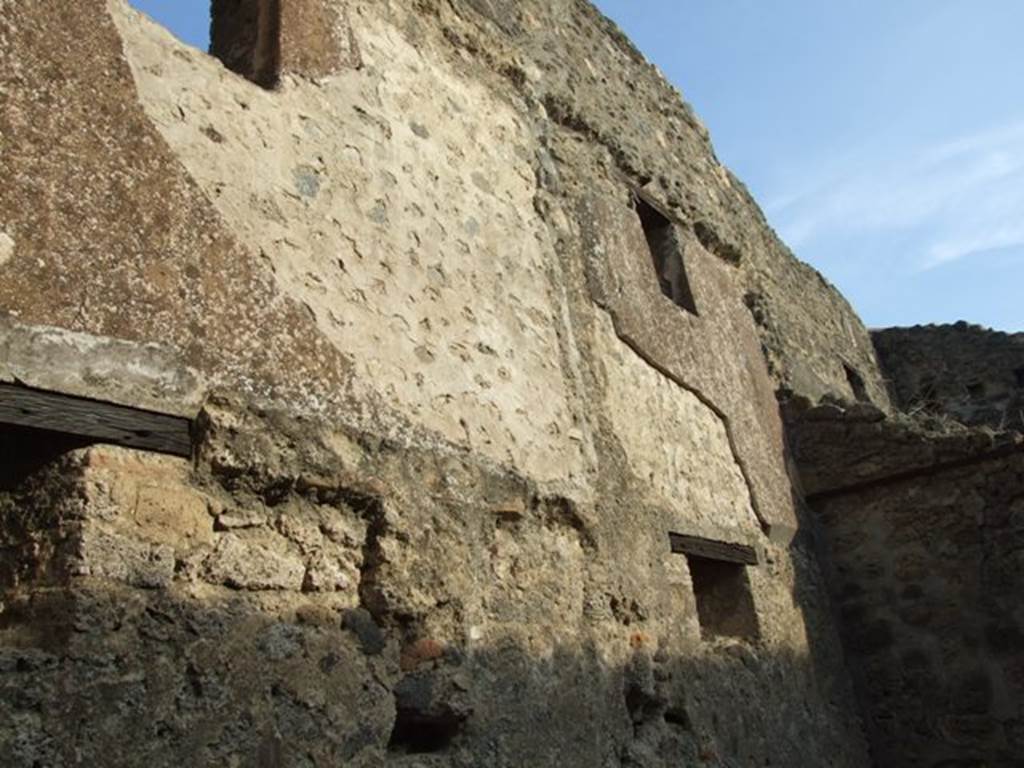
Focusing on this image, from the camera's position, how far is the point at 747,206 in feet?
22.1

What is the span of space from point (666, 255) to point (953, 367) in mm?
5514

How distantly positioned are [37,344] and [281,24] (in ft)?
4.66

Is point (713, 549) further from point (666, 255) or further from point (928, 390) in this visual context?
point (928, 390)

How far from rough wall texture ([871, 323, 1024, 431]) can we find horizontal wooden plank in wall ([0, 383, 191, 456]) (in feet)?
26.6

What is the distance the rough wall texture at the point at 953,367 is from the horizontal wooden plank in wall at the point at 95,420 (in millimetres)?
8112

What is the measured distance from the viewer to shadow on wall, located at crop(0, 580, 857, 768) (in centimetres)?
172

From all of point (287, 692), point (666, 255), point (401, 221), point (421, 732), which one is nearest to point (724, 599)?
point (666, 255)

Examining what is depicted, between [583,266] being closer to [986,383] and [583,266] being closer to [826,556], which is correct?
[826,556]

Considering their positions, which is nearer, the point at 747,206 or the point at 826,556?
the point at 826,556

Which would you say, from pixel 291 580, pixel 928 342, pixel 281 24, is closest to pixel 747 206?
pixel 928 342

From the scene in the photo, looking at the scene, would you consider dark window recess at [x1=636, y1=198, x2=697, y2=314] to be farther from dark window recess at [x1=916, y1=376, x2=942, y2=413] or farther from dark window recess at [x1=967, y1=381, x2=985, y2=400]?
dark window recess at [x1=967, y1=381, x2=985, y2=400]

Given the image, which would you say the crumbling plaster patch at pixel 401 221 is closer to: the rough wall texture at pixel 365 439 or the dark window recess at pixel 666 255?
the rough wall texture at pixel 365 439

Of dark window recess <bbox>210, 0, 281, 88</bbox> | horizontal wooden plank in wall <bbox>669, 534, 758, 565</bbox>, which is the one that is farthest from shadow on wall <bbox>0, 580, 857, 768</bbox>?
dark window recess <bbox>210, 0, 281, 88</bbox>

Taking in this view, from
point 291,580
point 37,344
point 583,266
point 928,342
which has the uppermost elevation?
point 928,342
